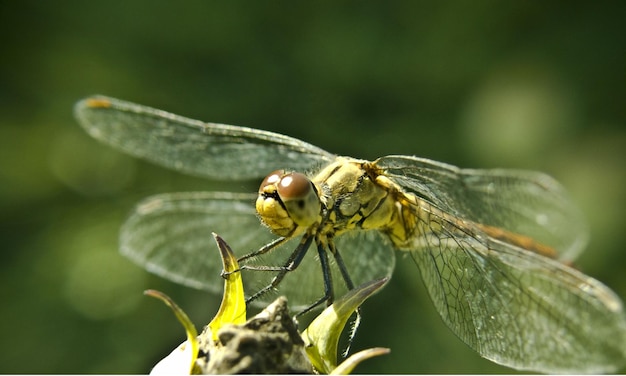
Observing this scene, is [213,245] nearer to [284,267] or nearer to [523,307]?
[284,267]

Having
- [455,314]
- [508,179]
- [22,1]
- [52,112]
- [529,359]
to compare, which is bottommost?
[529,359]

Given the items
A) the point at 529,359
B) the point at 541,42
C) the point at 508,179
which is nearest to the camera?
the point at 529,359

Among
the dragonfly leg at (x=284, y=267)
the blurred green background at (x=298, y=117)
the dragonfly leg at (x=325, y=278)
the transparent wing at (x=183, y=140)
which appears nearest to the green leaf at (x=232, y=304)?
the dragonfly leg at (x=284, y=267)

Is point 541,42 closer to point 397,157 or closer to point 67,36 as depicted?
point 397,157

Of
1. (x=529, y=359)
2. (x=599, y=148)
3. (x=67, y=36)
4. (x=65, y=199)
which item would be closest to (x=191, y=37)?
(x=67, y=36)

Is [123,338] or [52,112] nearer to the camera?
[123,338]

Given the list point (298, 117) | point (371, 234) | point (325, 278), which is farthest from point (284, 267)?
point (298, 117)

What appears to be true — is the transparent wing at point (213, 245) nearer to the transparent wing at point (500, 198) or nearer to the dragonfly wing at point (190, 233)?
the dragonfly wing at point (190, 233)

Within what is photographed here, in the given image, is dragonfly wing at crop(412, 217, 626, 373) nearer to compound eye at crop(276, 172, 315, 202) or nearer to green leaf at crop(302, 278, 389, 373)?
compound eye at crop(276, 172, 315, 202)
